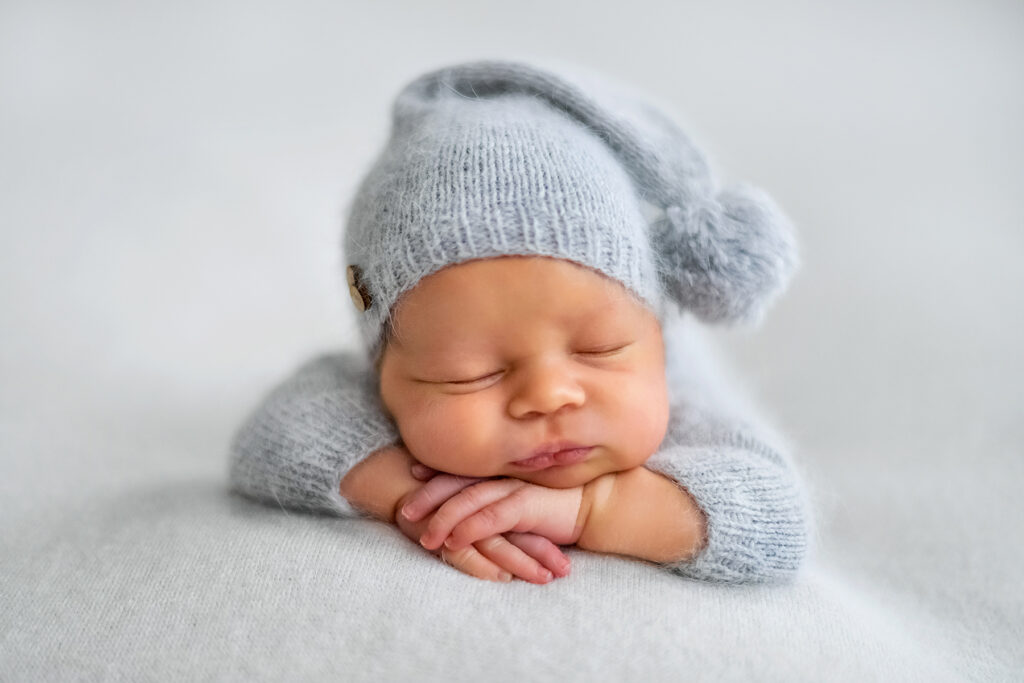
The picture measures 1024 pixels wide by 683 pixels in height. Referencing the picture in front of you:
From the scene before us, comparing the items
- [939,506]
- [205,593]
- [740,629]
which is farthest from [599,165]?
[939,506]

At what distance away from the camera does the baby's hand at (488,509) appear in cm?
120

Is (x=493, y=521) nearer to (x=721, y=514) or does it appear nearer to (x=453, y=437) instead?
(x=453, y=437)

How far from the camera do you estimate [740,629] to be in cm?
111

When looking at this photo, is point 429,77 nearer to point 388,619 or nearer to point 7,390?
point 388,619

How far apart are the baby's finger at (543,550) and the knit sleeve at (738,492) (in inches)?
5.4

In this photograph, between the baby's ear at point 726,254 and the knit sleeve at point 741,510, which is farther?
the baby's ear at point 726,254

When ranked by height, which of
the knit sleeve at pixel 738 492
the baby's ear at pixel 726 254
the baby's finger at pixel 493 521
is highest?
the baby's ear at pixel 726 254

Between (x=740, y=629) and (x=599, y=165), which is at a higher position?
(x=599, y=165)

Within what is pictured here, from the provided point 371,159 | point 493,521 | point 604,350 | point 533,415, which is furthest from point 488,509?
point 371,159

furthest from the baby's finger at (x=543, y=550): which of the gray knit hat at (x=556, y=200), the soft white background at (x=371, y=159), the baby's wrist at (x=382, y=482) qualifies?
the soft white background at (x=371, y=159)

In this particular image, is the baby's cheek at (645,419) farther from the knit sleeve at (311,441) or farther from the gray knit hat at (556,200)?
the knit sleeve at (311,441)

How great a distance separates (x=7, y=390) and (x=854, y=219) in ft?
5.50

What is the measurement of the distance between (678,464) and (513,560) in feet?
0.79

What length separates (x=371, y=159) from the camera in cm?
172
